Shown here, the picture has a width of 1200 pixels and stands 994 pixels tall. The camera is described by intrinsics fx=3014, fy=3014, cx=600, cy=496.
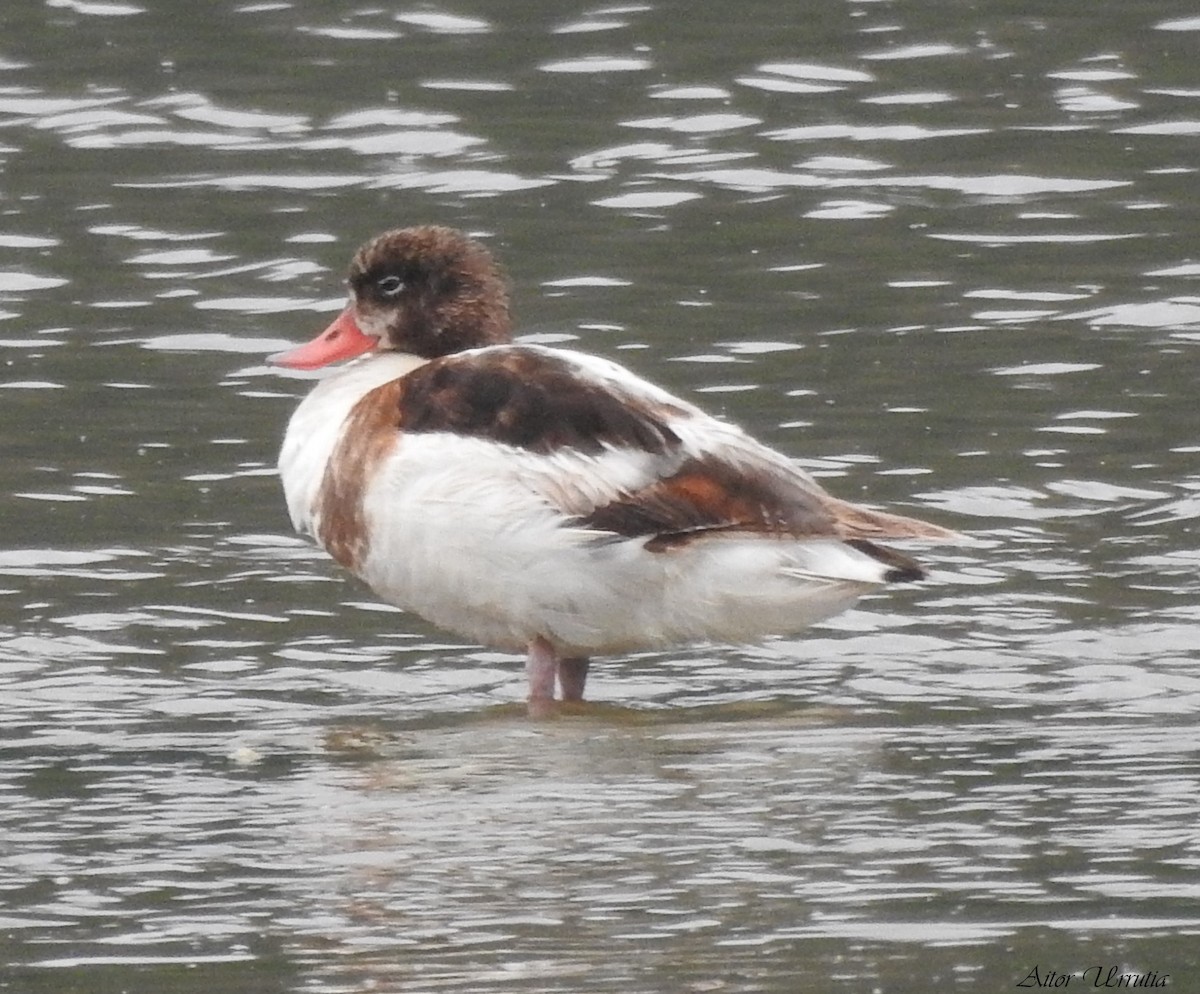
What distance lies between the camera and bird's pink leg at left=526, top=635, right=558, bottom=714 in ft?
28.1

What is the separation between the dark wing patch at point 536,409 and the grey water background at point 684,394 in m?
0.79

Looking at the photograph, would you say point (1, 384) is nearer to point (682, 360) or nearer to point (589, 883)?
point (682, 360)

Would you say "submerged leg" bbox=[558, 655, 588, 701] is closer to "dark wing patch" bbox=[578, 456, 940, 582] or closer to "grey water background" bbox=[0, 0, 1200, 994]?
"grey water background" bbox=[0, 0, 1200, 994]

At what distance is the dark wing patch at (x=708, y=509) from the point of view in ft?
27.5

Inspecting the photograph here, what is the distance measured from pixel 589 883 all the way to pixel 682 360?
606 cm

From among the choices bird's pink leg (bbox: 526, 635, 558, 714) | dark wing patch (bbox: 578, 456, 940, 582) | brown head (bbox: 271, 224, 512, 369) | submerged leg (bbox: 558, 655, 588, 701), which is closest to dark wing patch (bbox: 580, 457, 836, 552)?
dark wing patch (bbox: 578, 456, 940, 582)

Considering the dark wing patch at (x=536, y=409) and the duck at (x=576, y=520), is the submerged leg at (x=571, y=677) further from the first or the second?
the dark wing patch at (x=536, y=409)

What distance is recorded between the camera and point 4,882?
6.54m

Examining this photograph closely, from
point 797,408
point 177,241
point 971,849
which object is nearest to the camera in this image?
point 971,849

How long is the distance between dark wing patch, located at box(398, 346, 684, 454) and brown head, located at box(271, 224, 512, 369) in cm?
86

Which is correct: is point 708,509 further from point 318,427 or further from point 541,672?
point 318,427

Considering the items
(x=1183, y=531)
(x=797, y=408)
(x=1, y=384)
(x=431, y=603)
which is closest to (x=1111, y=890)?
(x=431, y=603)

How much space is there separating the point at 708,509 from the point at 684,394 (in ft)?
11.4

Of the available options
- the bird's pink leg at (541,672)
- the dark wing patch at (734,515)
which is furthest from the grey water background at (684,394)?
the dark wing patch at (734,515)
